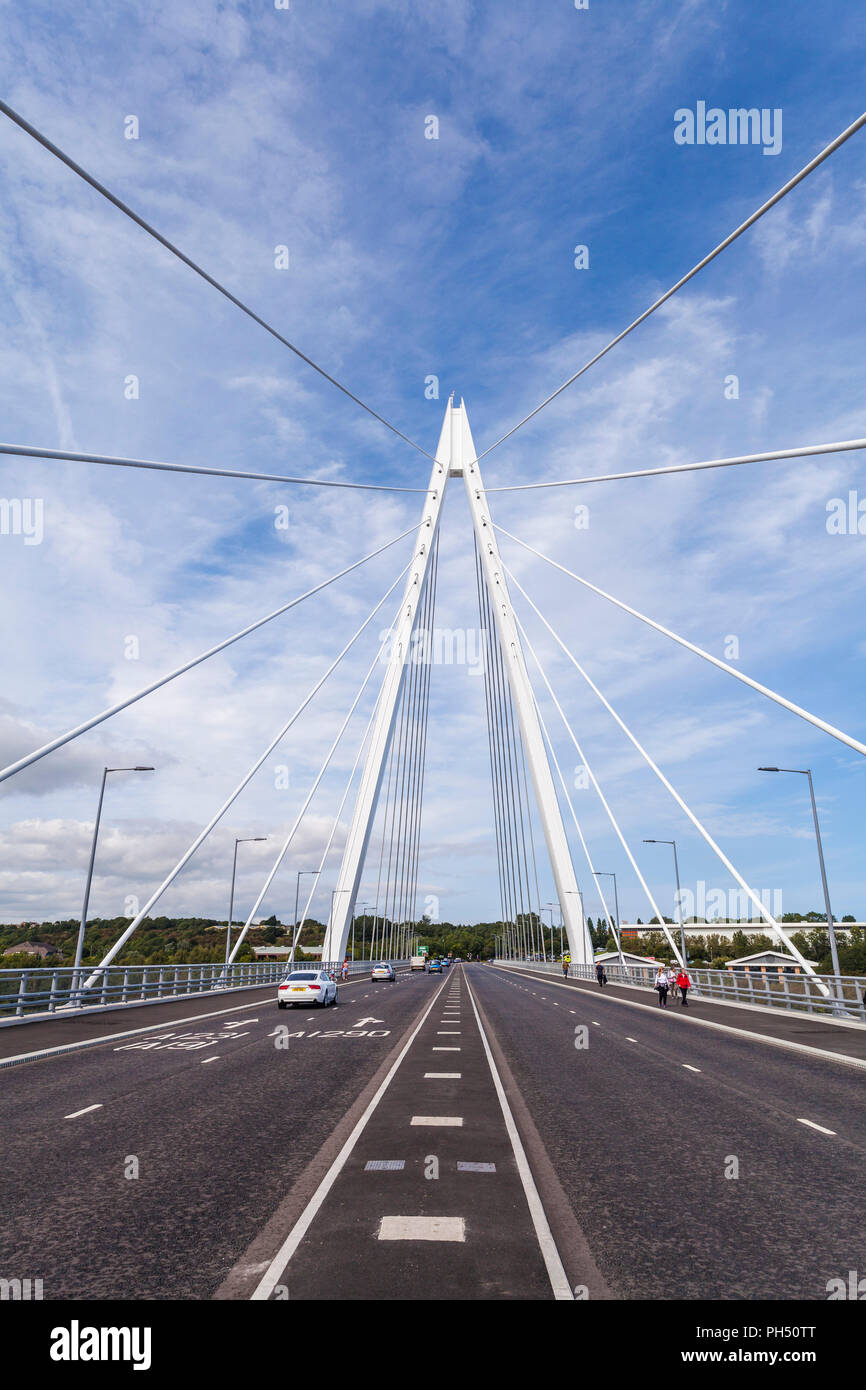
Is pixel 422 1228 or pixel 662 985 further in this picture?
pixel 662 985

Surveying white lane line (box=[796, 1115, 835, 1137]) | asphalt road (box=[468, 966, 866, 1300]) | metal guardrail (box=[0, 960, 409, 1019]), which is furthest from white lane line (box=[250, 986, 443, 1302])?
metal guardrail (box=[0, 960, 409, 1019])

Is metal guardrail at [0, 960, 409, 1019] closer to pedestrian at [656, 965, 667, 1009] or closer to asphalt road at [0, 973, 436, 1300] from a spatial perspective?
asphalt road at [0, 973, 436, 1300]

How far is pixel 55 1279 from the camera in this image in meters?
5.38

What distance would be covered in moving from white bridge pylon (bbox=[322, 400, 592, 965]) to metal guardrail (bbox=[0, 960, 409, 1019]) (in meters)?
8.33

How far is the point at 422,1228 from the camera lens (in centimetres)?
631

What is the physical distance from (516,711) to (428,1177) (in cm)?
4495

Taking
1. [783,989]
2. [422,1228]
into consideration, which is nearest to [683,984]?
[783,989]

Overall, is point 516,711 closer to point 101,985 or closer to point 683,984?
point 683,984

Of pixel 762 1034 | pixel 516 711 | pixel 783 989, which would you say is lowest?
pixel 762 1034

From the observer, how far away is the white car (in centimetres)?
3098

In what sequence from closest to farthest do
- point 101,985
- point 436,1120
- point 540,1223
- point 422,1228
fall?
1. point 422,1228
2. point 540,1223
3. point 436,1120
4. point 101,985
